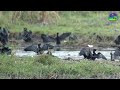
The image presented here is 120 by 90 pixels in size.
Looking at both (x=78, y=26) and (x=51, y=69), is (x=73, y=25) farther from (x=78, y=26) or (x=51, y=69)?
(x=51, y=69)

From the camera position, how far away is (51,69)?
8.12 metres

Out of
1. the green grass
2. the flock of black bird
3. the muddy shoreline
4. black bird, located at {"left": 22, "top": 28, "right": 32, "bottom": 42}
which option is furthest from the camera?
the green grass

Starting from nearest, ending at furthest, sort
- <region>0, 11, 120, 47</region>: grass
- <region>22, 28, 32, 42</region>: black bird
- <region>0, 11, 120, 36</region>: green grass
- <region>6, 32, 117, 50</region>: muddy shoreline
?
<region>6, 32, 117, 50</region>: muddy shoreline < <region>22, 28, 32, 42</region>: black bird < <region>0, 11, 120, 47</region>: grass < <region>0, 11, 120, 36</region>: green grass

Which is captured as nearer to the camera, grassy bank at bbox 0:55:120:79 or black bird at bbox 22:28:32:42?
grassy bank at bbox 0:55:120:79

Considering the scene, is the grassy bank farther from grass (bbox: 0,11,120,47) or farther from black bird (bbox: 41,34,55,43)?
grass (bbox: 0,11,120,47)

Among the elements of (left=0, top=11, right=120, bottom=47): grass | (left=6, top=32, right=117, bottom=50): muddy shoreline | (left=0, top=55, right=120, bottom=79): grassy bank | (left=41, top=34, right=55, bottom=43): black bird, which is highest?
(left=0, top=11, right=120, bottom=47): grass

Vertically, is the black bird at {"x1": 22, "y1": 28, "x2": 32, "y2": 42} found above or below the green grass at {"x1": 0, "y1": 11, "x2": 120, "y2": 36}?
below

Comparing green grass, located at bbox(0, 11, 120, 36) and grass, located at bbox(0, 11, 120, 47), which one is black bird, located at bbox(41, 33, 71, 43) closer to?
grass, located at bbox(0, 11, 120, 47)

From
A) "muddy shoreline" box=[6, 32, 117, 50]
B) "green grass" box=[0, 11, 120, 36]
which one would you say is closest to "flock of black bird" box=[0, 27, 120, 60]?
"muddy shoreline" box=[6, 32, 117, 50]

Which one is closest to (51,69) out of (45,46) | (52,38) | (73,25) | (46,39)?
(45,46)

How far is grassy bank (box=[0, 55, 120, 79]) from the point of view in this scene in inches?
312

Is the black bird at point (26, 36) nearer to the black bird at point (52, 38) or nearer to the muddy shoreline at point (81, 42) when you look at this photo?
the muddy shoreline at point (81, 42)
